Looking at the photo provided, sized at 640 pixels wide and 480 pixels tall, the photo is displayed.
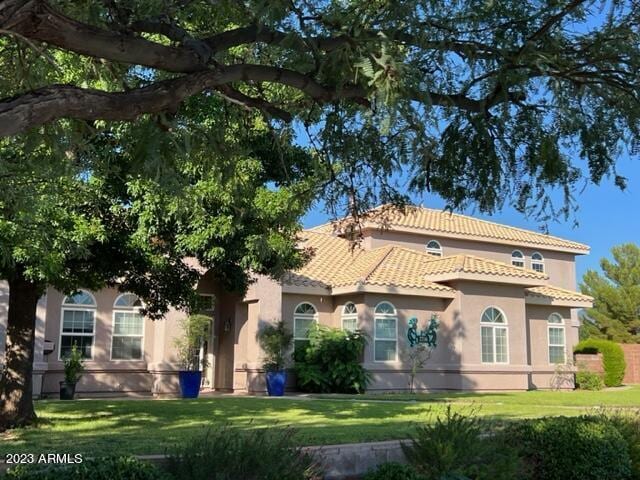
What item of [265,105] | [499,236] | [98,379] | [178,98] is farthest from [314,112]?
[499,236]

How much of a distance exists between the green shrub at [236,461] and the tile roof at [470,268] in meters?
18.6

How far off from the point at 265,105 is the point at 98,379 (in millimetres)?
16806

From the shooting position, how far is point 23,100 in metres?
4.12

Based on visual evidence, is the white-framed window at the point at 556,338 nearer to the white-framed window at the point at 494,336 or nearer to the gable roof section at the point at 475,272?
the gable roof section at the point at 475,272

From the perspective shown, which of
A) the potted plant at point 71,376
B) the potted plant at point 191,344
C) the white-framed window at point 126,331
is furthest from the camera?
the white-framed window at point 126,331

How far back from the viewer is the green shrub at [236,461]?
641cm

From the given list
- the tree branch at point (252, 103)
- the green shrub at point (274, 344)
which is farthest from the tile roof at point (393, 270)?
the tree branch at point (252, 103)

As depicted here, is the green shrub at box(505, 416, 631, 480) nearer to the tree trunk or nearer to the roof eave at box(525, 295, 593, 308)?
the tree trunk

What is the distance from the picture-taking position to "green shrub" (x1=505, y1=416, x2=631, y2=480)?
8.44m

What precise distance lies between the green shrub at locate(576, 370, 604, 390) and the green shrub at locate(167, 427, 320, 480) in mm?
23861

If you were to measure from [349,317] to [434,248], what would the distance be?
9.12 m

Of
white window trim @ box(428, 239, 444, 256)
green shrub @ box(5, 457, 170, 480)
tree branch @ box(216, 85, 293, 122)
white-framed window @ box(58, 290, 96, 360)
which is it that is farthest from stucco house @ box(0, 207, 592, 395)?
green shrub @ box(5, 457, 170, 480)

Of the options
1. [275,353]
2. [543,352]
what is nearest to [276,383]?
[275,353]

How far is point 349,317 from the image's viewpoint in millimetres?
24438
